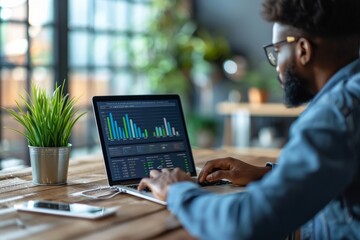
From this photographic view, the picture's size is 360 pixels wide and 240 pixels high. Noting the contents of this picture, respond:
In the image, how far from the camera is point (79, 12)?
5.30 meters

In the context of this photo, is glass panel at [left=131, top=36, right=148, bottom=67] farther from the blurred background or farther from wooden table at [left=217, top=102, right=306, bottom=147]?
wooden table at [left=217, top=102, right=306, bottom=147]

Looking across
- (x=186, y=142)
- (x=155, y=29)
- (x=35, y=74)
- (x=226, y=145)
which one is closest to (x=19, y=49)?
(x=35, y=74)

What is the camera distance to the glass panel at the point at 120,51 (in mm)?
5766

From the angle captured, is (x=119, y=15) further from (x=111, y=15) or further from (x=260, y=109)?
(x=260, y=109)

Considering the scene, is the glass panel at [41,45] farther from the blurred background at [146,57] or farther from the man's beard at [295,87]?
the man's beard at [295,87]

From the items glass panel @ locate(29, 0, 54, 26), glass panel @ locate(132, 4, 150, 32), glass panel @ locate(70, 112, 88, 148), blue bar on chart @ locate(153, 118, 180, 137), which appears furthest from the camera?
glass panel @ locate(132, 4, 150, 32)

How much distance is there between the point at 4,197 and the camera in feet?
5.41

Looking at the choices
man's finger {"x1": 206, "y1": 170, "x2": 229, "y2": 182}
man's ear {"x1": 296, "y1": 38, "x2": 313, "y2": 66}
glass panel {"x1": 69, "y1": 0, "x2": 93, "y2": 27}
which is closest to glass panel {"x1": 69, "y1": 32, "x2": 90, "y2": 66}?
glass panel {"x1": 69, "y1": 0, "x2": 93, "y2": 27}

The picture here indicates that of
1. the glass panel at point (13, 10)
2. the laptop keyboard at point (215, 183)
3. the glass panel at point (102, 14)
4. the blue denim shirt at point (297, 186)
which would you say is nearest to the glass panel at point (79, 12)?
the glass panel at point (102, 14)

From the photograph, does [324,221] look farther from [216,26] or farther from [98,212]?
[216,26]

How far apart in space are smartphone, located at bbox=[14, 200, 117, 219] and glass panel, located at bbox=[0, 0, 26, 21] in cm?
322

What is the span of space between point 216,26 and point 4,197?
515 centimetres

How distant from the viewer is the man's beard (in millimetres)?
1491

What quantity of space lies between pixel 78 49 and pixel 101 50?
0.35 metres
